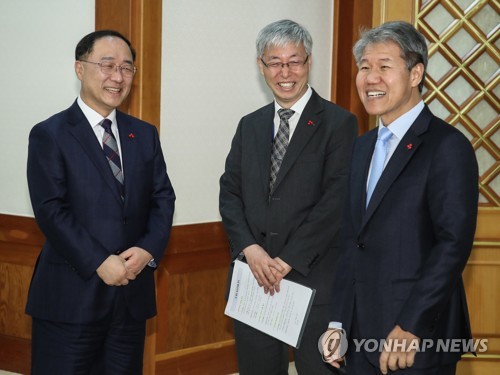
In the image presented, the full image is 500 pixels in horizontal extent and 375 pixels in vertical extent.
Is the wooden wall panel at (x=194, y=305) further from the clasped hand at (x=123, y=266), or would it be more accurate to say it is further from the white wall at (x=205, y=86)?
the clasped hand at (x=123, y=266)

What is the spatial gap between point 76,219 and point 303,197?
0.83m

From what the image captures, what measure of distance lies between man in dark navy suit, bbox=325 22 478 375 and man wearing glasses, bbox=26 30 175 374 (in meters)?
0.85

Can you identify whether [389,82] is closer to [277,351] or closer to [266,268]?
[266,268]

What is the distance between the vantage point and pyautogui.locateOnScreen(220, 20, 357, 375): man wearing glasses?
8.87 ft

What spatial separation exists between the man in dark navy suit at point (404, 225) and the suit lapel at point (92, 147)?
901 millimetres

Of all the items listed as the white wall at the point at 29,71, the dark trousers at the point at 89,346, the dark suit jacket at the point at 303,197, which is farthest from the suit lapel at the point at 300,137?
the white wall at the point at 29,71

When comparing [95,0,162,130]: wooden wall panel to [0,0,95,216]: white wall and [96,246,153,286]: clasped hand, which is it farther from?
[96,246,153,286]: clasped hand

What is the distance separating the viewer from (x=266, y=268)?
8.76 feet

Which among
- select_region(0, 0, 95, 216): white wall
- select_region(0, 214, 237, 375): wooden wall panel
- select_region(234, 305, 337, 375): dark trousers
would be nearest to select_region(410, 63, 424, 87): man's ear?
select_region(234, 305, 337, 375): dark trousers

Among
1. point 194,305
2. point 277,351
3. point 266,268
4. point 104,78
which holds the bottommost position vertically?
point 194,305

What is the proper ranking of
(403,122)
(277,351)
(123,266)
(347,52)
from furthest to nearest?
(347,52), (277,351), (123,266), (403,122)

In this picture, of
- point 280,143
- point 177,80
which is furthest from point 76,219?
point 177,80

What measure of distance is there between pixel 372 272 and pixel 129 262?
95 cm

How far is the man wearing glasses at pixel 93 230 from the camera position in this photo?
101 inches
